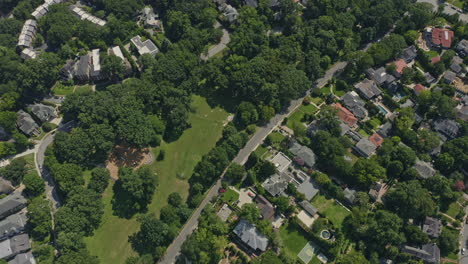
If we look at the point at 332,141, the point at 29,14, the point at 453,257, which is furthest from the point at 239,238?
the point at 29,14

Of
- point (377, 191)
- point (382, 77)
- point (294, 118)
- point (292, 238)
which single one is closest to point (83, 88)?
point (294, 118)

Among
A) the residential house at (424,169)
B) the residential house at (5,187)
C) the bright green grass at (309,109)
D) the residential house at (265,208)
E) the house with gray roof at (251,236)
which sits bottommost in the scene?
the house with gray roof at (251,236)

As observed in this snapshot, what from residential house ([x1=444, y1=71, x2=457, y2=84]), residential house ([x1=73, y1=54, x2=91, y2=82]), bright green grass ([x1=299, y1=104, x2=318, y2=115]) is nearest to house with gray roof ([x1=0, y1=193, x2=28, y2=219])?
residential house ([x1=73, y1=54, x2=91, y2=82])

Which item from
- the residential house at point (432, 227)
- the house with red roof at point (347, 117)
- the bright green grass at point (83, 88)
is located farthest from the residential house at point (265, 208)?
the bright green grass at point (83, 88)

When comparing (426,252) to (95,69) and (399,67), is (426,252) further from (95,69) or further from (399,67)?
(95,69)

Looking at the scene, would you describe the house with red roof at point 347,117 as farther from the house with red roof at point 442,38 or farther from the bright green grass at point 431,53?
the house with red roof at point 442,38

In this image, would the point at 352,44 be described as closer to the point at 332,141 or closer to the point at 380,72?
the point at 380,72
